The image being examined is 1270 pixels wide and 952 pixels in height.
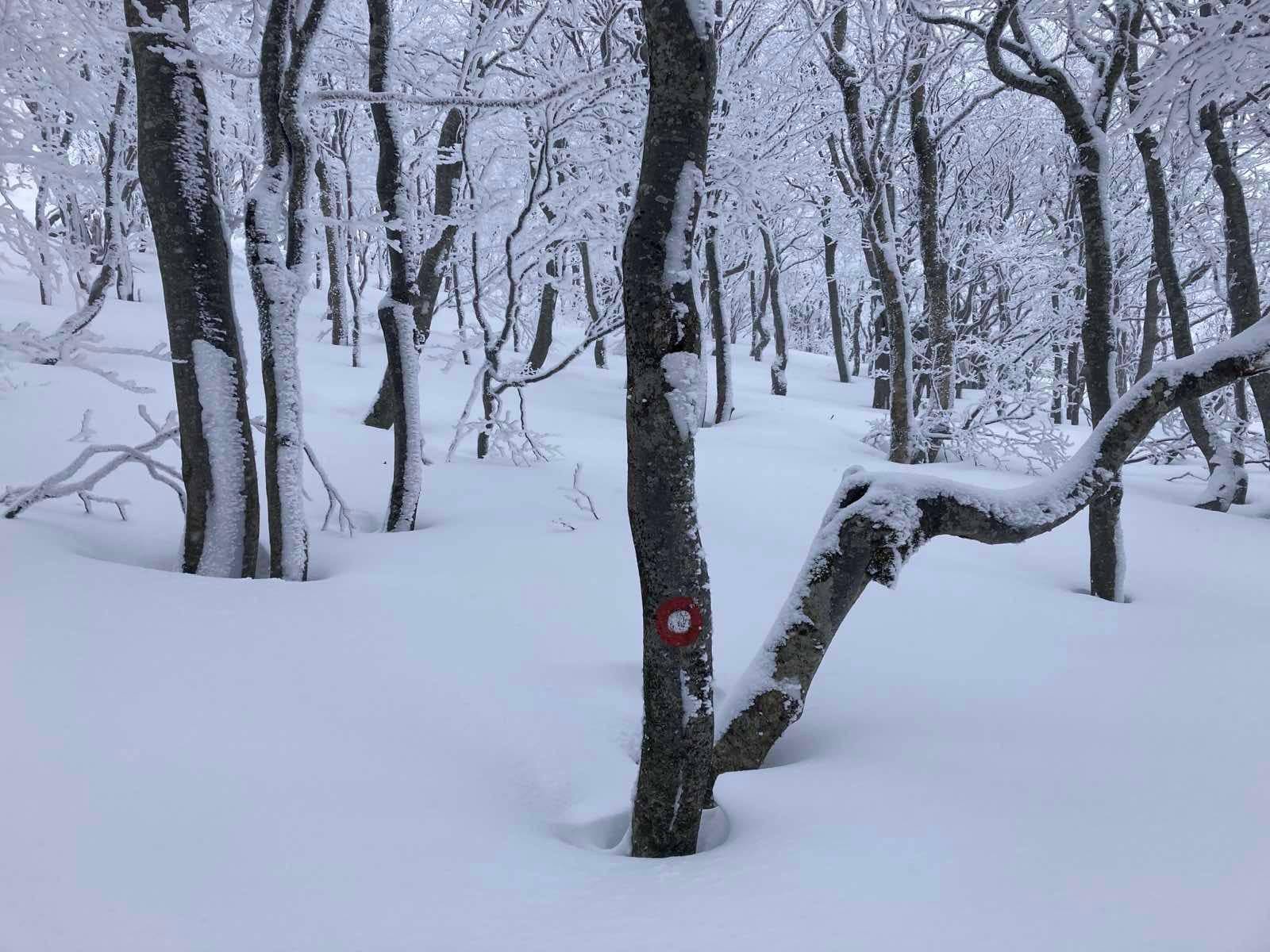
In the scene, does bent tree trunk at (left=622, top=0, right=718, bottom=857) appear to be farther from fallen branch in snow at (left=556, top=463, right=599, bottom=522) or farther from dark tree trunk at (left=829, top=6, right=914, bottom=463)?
dark tree trunk at (left=829, top=6, right=914, bottom=463)

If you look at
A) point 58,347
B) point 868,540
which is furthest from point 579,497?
point 868,540

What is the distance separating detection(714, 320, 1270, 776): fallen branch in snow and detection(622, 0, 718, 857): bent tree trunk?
22.6 inches

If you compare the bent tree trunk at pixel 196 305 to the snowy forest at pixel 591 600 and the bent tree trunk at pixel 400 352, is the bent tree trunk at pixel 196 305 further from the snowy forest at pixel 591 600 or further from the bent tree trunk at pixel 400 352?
the bent tree trunk at pixel 400 352

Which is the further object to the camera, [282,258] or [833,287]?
[833,287]

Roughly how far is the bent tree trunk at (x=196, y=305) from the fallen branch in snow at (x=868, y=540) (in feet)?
11.1

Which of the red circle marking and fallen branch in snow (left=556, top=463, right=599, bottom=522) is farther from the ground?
the red circle marking

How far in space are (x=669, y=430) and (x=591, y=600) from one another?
2.68 m

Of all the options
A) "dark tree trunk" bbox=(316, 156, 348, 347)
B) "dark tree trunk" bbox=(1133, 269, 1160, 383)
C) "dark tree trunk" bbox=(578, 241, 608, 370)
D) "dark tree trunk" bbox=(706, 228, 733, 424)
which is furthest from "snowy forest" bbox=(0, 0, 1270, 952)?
"dark tree trunk" bbox=(578, 241, 608, 370)

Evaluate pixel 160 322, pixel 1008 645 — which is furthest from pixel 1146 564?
pixel 160 322

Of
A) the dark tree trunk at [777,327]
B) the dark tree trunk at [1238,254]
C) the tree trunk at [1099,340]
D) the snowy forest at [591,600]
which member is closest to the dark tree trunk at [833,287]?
the dark tree trunk at [777,327]

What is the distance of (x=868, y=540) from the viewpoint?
3006 mm

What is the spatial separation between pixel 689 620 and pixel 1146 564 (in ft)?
17.8

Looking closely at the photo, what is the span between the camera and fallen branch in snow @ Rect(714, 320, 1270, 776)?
3.03 meters

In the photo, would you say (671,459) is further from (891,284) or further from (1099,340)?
(891,284)
